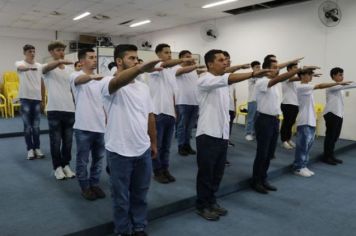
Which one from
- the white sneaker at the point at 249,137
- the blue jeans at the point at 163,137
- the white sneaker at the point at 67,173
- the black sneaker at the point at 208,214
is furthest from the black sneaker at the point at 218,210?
the white sneaker at the point at 249,137

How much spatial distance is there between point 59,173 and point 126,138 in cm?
169

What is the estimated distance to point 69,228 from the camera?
7.71 feet

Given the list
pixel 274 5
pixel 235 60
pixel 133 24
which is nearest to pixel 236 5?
pixel 274 5

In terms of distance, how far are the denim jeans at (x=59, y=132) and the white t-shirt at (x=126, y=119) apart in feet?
4.65

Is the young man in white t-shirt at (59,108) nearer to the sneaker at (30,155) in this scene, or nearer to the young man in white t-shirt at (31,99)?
the young man in white t-shirt at (31,99)

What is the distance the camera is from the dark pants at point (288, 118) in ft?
17.2

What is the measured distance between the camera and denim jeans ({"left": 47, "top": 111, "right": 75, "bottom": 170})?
3342 mm

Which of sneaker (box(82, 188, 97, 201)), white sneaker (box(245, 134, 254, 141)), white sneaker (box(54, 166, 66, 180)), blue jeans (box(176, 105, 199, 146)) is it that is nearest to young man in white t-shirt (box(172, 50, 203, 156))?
blue jeans (box(176, 105, 199, 146))

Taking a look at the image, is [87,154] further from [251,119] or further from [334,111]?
[251,119]

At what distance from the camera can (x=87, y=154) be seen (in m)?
2.83

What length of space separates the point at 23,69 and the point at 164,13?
4989mm

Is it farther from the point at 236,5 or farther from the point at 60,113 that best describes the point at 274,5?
the point at 60,113

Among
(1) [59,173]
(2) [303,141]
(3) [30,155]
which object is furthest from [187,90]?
(3) [30,155]

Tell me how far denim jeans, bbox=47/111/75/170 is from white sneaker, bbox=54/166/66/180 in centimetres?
5
